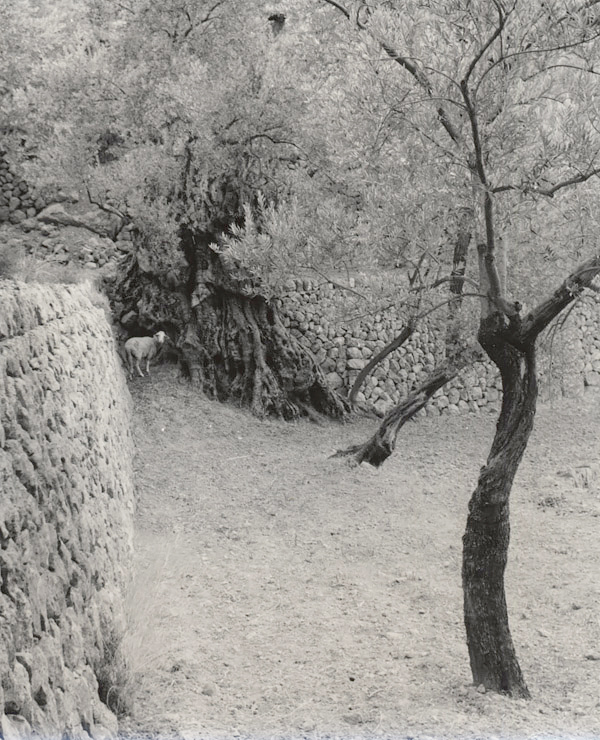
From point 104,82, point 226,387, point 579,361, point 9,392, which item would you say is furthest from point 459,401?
point 9,392

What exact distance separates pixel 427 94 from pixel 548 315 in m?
2.10

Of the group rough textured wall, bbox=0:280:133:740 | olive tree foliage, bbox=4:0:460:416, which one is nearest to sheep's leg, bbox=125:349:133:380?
olive tree foliage, bbox=4:0:460:416

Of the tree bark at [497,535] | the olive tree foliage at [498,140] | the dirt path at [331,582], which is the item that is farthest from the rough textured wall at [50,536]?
the olive tree foliage at [498,140]

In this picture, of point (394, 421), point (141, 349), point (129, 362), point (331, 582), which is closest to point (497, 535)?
point (331, 582)

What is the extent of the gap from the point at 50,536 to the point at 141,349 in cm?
1044

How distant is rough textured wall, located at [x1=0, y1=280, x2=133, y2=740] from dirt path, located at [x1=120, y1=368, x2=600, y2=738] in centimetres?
55

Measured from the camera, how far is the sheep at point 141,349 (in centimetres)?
1462

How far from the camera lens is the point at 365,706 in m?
5.63

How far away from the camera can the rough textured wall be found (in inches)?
143

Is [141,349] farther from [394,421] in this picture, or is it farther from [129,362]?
[394,421]

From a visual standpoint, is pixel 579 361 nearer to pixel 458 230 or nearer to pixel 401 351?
pixel 401 351

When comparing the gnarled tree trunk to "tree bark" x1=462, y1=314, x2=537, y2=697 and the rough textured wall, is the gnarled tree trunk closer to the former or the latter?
the rough textured wall

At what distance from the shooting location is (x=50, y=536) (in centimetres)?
443

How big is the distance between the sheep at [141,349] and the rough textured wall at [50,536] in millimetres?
7684
